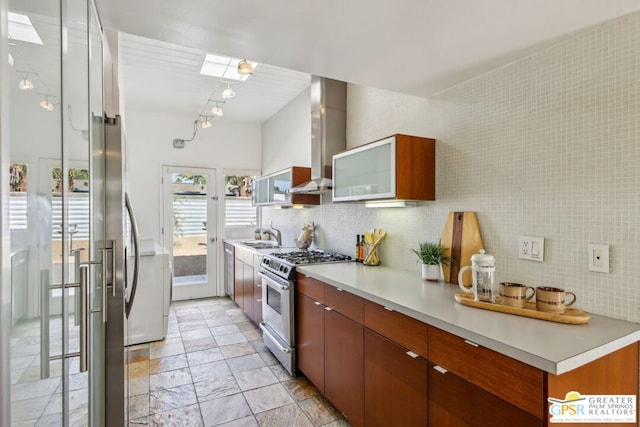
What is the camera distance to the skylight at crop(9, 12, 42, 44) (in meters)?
0.64

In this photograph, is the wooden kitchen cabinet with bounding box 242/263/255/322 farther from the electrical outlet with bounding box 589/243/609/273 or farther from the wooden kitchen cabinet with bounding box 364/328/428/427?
the electrical outlet with bounding box 589/243/609/273

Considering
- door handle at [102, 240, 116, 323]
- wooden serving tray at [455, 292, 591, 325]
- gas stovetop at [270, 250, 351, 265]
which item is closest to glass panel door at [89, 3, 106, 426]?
door handle at [102, 240, 116, 323]

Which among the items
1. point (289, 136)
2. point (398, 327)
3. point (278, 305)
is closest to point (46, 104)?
point (398, 327)

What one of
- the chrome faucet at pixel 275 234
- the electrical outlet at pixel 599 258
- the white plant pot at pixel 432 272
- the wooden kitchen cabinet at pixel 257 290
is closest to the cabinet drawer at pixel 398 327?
the white plant pot at pixel 432 272

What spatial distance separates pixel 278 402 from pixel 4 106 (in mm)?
2364

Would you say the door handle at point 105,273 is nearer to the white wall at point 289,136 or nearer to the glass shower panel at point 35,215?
the glass shower panel at point 35,215

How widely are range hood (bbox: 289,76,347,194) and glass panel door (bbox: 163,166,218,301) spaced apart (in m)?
2.46

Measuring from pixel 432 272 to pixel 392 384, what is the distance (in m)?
0.78

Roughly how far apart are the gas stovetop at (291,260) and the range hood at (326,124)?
65cm

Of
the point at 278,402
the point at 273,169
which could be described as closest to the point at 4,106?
the point at 278,402

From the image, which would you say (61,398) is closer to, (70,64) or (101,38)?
(70,64)

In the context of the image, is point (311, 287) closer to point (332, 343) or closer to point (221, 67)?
point (332, 343)

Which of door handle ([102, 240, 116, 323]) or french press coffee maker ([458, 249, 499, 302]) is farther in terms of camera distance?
french press coffee maker ([458, 249, 499, 302])

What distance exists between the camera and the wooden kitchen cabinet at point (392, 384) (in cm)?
153
